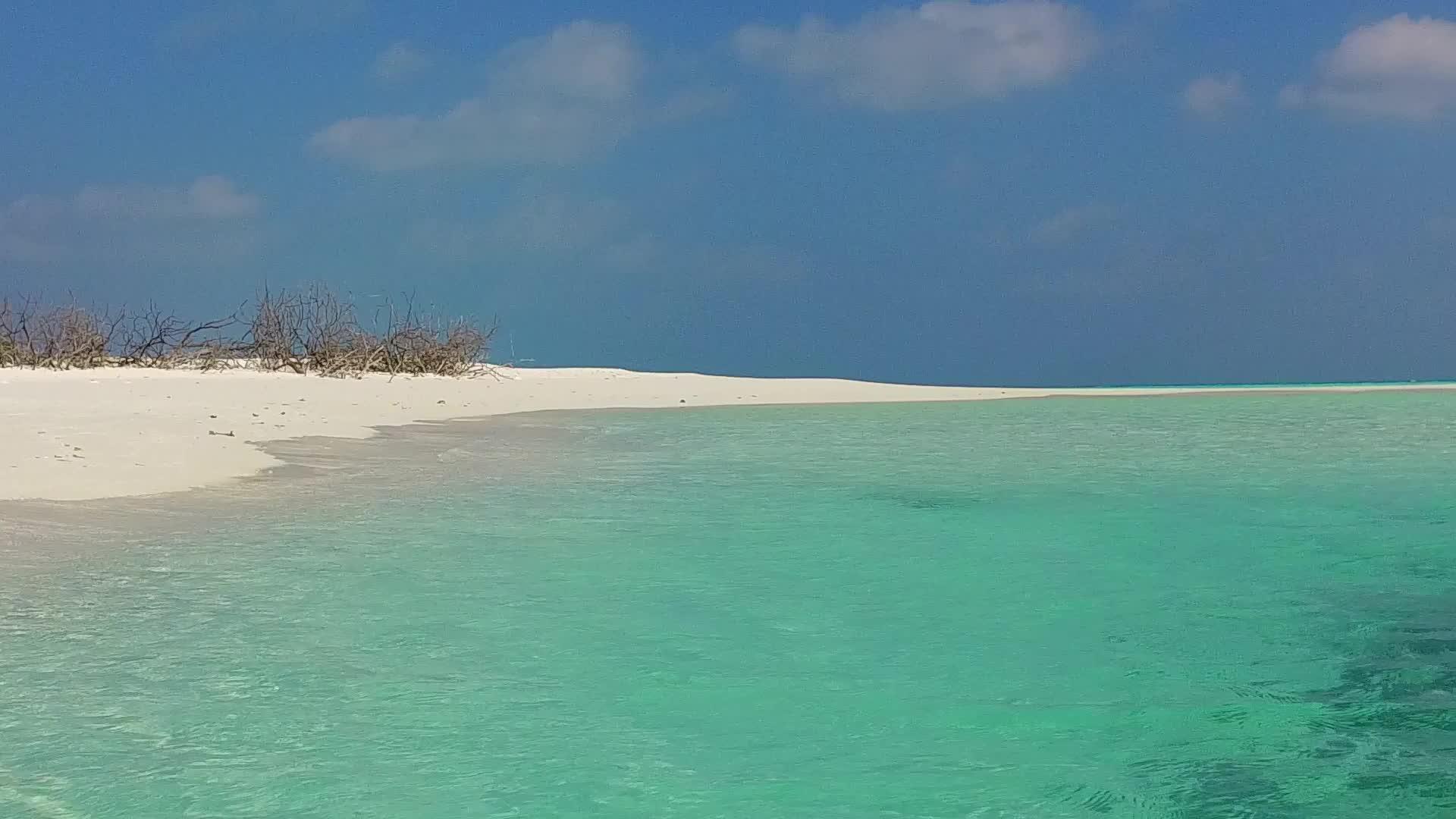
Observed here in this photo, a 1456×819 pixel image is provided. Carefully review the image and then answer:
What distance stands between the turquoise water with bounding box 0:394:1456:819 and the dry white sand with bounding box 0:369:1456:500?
1.42 m

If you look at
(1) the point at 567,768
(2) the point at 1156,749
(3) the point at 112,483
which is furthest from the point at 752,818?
(3) the point at 112,483

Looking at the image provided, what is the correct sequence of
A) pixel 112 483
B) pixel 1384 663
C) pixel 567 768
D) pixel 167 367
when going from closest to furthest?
1. pixel 567 768
2. pixel 1384 663
3. pixel 112 483
4. pixel 167 367

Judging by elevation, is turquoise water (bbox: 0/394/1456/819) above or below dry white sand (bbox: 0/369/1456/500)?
below

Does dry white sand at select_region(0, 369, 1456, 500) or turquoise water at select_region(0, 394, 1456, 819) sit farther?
dry white sand at select_region(0, 369, 1456, 500)

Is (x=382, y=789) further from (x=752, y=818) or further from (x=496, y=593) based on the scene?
(x=496, y=593)

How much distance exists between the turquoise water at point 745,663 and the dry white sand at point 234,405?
142 centimetres

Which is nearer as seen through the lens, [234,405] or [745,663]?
[745,663]

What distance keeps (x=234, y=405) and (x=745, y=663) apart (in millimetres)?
8459

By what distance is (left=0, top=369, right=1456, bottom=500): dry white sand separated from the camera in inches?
232

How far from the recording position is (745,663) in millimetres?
2846

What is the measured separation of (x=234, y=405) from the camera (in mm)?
10242

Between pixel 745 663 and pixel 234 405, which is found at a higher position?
pixel 234 405

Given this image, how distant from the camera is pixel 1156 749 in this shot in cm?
225

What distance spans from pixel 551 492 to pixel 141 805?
157 inches
